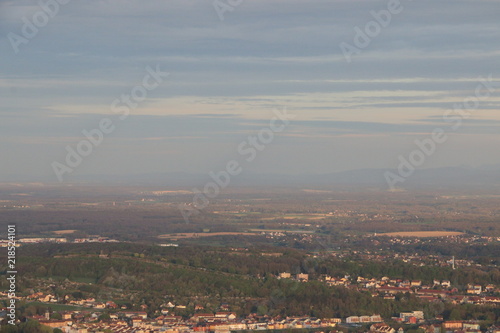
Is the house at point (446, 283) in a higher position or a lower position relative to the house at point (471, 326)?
higher

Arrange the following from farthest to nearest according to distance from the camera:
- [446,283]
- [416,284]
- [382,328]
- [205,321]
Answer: [446,283] → [416,284] → [205,321] → [382,328]

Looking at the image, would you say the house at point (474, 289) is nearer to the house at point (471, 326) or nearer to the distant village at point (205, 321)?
the distant village at point (205, 321)

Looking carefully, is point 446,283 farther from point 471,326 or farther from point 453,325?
point 471,326

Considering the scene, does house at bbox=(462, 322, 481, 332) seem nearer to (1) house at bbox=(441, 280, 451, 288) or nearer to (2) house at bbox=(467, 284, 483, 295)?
(2) house at bbox=(467, 284, 483, 295)

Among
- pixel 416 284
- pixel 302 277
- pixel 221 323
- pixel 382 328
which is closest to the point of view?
pixel 382 328

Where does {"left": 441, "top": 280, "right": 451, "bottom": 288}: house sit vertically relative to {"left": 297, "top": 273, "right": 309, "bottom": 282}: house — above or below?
below

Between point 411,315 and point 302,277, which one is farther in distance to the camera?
point 302,277

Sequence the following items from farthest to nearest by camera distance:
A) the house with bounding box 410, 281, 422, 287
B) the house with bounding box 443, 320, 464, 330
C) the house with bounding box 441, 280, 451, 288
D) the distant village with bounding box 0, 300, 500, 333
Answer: the house with bounding box 441, 280, 451, 288 → the house with bounding box 410, 281, 422, 287 → the house with bounding box 443, 320, 464, 330 → the distant village with bounding box 0, 300, 500, 333

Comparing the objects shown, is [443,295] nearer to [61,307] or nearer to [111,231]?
[61,307]

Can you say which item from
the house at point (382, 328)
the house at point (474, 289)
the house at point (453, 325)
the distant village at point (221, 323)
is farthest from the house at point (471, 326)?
the house at point (474, 289)

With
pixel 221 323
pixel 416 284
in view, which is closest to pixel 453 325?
pixel 221 323

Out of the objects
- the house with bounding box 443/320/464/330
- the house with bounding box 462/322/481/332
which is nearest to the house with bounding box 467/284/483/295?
the house with bounding box 443/320/464/330
